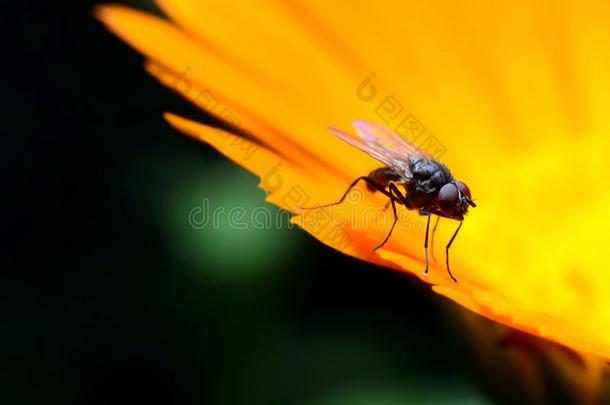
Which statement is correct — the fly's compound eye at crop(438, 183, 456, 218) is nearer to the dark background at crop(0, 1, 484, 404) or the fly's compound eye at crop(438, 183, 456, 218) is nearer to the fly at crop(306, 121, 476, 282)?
the fly at crop(306, 121, 476, 282)

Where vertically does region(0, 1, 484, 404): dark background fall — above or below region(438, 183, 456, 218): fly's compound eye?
below

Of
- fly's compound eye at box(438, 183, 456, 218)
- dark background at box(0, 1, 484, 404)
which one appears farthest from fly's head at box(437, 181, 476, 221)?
dark background at box(0, 1, 484, 404)

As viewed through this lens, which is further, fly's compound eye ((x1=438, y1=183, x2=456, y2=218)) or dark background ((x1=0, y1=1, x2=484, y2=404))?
fly's compound eye ((x1=438, y1=183, x2=456, y2=218))

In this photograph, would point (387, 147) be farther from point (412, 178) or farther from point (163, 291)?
point (163, 291)

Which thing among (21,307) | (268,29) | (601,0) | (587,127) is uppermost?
(601,0)

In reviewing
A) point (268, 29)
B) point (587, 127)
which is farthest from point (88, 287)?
point (587, 127)

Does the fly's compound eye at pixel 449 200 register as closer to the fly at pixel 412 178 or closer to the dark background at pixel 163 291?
the fly at pixel 412 178

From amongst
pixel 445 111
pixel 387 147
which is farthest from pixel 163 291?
pixel 445 111

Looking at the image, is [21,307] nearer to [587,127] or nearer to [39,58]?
[39,58]
